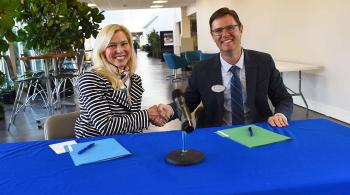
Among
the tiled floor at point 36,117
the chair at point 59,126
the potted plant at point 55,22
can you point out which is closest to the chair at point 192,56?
the tiled floor at point 36,117

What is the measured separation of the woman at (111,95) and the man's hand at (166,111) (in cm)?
3

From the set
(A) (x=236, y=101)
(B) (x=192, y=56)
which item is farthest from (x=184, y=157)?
(B) (x=192, y=56)

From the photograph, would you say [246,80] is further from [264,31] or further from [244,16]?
[244,16]

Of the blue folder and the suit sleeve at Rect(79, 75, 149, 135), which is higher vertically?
the suit sleeve at Rect(79, 75, 149, 135)

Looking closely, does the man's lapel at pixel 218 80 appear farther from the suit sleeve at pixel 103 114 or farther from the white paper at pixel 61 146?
the white paper at pixel 61 146

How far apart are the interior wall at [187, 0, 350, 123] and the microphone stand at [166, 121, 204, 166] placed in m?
4.20

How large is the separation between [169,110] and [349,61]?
3.74 metres

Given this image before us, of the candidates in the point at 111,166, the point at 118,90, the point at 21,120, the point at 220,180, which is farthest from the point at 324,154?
the point at 21,120

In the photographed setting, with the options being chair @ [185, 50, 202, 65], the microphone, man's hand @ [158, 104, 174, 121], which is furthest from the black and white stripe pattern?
chair @ [185, 50, 202, 65]

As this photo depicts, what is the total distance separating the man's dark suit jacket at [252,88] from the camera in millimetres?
2213

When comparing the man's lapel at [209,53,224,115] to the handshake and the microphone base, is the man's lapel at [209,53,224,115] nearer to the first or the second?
the handshake

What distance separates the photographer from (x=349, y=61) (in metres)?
4.77

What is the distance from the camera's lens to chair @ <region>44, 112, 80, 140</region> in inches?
78.1

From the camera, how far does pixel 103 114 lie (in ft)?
6.10
